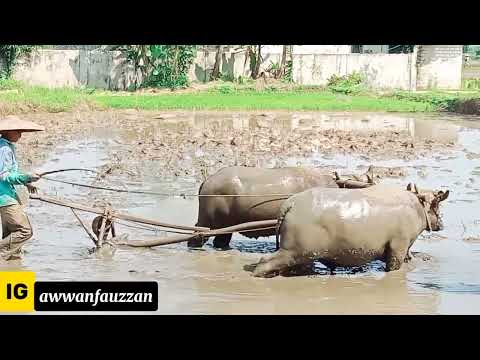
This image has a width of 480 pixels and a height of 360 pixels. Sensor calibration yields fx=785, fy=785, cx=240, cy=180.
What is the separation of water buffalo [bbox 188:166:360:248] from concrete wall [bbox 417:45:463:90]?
18881 millimetres

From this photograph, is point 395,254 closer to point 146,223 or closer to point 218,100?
point 146,223

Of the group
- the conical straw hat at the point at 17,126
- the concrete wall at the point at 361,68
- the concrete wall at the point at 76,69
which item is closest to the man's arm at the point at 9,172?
the conical straw hat at the point at 17,126

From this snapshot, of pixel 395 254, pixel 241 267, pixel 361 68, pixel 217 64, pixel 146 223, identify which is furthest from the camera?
pixel 217 64

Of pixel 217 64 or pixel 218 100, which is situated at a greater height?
pixel 217 64

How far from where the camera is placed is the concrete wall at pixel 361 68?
24.7 m

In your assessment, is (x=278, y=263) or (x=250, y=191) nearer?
(x=278, y=263)

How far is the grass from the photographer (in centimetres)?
1936

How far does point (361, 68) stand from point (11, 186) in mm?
19158

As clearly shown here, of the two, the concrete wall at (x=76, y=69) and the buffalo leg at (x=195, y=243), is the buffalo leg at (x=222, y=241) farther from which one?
the concrete wall at (x=76, y=69)

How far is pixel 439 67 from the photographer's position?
2597 centimetres

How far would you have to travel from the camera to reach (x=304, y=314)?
618 cm

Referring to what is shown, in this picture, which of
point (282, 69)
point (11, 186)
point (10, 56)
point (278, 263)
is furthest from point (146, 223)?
point (282, 69)
